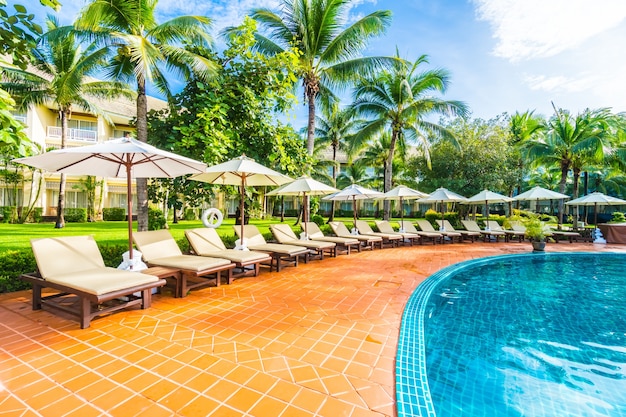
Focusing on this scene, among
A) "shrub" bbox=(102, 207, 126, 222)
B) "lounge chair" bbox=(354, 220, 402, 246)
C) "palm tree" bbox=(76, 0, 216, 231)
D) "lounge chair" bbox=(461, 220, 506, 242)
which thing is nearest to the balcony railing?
"shrub" bbox=(102, 207, 126, 222)

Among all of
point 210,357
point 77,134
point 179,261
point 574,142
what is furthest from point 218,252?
point 77,134

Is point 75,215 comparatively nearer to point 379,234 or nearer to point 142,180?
point 142,180

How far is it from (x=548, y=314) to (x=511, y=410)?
3329 mm

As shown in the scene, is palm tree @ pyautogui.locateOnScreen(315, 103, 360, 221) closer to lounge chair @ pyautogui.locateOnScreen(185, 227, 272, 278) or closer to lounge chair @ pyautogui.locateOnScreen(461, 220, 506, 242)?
lounge chair @ pyautogui.locateOnScreen(461, 220, 506, 242)

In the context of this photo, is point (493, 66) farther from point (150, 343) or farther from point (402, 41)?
point (150, 343)

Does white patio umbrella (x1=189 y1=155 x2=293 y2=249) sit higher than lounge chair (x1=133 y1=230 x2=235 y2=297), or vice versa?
white patio umbrella (x1=189 y1=155 x2=293 y2=249)

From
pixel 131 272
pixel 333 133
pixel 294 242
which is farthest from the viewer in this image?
pixel 333 133

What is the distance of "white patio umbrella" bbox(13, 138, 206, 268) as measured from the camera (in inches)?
168

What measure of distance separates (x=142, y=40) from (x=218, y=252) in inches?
228

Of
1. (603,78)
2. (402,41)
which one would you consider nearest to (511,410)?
(402,41)

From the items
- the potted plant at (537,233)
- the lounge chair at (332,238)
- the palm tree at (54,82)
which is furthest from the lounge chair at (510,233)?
the palm tree at (54,82)

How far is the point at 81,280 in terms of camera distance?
3.92 m

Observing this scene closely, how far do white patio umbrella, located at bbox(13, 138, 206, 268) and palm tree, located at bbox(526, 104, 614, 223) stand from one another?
20646 mm

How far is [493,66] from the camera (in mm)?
13875
